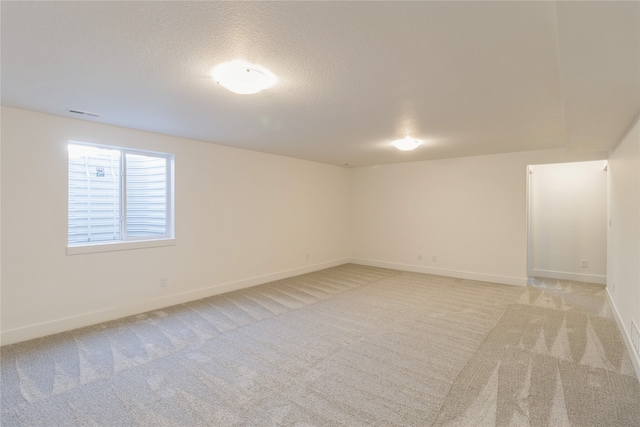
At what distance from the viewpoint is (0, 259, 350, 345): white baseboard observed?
10.1 feet

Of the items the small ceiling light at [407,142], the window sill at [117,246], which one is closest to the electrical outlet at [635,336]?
the small ceiling light at [407,142]

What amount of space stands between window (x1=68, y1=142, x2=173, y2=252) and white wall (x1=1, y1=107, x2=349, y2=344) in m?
0.18

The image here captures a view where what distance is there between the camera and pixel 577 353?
2844mm

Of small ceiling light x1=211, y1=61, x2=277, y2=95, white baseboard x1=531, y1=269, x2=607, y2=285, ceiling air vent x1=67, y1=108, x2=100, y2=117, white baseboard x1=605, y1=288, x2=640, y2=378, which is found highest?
ceiling air vent x1=67, y1=108, x2=100, y2=117

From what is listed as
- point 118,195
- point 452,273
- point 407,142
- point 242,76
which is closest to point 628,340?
point 407,142

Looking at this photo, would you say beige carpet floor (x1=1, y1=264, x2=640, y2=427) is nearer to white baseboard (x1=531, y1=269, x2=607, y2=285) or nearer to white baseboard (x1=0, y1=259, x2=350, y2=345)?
white baseboard (x1=0, y1=259, x2=350, y2=345)

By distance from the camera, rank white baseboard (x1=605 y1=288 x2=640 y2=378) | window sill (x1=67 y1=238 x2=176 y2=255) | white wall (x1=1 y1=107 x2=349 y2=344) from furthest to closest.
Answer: window sill (x1=67 y1=238 x2=176 y2=255), white wall (x1=1 y1=107 x2=349 y2=344), white baseboard (x1=605 y1=288 x2=640 y2=378)

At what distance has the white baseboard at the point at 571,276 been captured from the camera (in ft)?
17.9

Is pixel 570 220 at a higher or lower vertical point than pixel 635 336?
higher

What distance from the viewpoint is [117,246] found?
3.74 m

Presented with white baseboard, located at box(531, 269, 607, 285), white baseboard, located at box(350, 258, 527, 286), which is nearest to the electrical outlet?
white baseboard, located at box(350, 258, 527, 286)

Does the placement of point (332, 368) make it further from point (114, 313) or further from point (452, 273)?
point (452, 273)

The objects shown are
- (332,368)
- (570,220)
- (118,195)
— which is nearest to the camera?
(332,368)

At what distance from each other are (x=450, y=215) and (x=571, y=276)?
2.37 m
